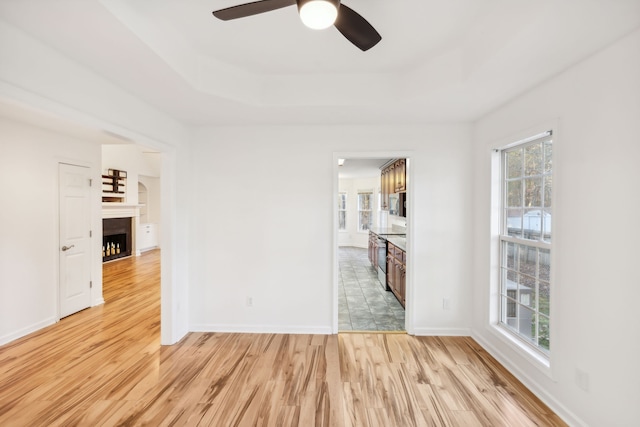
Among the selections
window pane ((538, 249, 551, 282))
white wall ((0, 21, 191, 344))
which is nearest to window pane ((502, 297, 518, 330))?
window pane ((538, 249, 551, 282))

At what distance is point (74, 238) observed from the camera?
13.6 ft

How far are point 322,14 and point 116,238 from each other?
29.2 ft

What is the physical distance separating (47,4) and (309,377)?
2959 millimetres

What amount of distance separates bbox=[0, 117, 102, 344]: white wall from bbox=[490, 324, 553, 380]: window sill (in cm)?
521

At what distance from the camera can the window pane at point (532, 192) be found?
2.41m

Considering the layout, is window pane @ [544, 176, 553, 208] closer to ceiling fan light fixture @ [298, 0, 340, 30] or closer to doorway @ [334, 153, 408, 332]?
doorway @ [334, 153, 408, 332]

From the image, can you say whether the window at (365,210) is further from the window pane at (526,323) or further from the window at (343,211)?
the window pane at (526,323)

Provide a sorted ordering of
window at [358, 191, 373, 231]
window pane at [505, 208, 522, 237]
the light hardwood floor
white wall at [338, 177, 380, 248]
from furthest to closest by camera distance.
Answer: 1. white wall at [338, 177, 380, 248]
2. window at [358, 191, 373, 231]
3. window pane at [505, 208, 522, 237]
4. the light hardwood floor

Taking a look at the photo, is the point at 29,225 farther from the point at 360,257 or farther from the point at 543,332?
the point at 360,257

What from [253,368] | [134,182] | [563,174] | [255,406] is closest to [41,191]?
[253,368]

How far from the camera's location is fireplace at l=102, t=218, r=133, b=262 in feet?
24.7

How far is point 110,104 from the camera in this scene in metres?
2.24

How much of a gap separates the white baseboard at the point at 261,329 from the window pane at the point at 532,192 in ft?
7.93

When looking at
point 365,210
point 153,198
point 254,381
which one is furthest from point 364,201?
point 254,381
